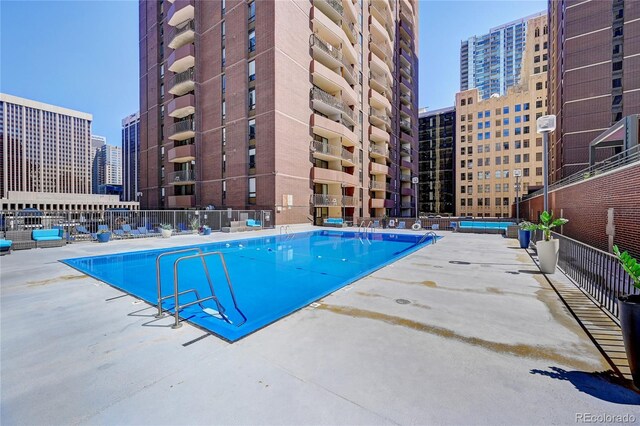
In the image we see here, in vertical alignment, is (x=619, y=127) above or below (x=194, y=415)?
above

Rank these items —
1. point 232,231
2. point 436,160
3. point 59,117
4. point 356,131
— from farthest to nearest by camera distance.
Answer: point 59,117 → point 436,160 → point 356,131 → point 232,231

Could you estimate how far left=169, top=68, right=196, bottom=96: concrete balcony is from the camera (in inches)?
1313

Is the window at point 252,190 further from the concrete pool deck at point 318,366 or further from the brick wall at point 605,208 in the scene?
the brick wall at point 605,208

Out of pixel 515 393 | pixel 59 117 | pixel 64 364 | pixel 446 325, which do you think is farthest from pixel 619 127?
pixel 59 117

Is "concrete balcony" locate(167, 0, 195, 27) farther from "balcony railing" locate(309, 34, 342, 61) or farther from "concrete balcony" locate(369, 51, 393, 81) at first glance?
"concrete balcony" locate(369, 51, 393, 81)

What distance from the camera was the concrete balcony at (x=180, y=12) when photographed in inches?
1313

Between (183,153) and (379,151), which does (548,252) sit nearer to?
(183,153)

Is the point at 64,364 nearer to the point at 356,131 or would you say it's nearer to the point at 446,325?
the point at 446,325

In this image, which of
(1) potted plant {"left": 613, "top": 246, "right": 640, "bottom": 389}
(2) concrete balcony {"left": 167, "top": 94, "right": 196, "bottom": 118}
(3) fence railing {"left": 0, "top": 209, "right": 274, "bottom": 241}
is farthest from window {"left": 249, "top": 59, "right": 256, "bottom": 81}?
(1) potted plant {"left": 613, "top": 246, "right": 640, "bottom": 389}

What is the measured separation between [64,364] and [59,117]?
502 ft

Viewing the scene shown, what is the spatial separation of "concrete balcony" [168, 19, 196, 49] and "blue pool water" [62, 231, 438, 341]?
31.5 m

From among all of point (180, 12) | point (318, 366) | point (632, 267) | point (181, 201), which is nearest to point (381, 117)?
point (180, 12)

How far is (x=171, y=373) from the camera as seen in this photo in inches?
122

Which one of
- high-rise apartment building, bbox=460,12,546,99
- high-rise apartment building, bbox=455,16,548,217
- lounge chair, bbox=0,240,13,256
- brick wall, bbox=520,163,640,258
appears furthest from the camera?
high-rise apartment building, bbox=460,12,546,99
